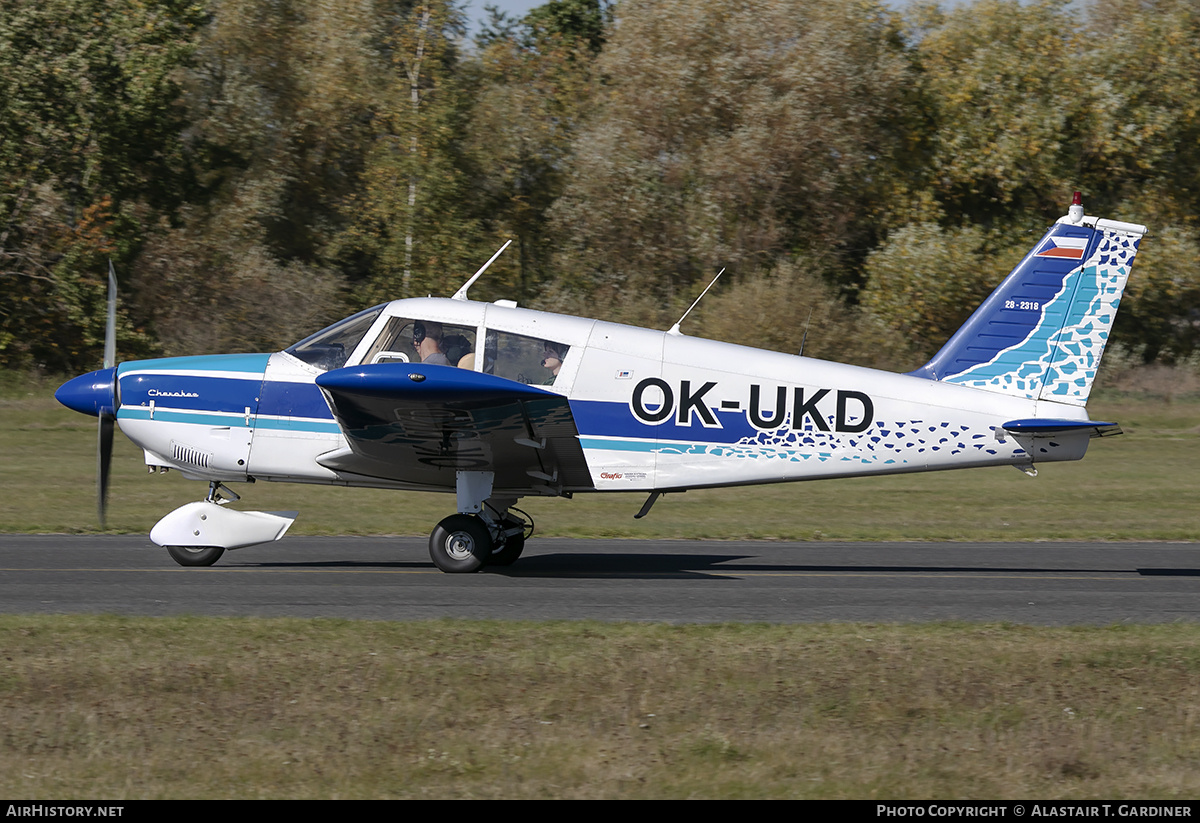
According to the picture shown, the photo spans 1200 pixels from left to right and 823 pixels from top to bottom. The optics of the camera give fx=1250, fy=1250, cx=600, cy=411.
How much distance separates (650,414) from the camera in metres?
10.5

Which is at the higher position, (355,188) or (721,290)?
(355,188)

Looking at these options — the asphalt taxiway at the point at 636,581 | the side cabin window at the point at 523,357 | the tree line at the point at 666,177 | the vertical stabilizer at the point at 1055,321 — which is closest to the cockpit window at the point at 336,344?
the side cabin window at the point at 523,357

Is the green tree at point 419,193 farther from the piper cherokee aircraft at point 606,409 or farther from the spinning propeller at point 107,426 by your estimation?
the piper cherokee aircraft at point 606,409

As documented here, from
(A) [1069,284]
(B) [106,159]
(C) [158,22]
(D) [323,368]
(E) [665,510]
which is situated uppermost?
(C) [158,22]

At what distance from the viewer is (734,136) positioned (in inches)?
1179

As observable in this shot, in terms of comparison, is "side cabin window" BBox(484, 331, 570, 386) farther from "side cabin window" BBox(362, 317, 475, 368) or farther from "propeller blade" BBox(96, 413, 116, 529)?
"propeller blade" BBox(96, 413, 116, 529)

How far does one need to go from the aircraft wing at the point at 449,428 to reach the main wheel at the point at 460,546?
46 centimetres

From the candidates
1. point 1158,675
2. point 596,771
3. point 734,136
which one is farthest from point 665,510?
point 734,136

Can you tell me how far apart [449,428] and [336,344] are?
132 centimetres

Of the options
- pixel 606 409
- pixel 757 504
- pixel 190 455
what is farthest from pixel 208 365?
pixel 757 504

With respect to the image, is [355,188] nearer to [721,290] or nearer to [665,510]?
[721,290]

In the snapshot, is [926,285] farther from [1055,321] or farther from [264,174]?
[1055,321]

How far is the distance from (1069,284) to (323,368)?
253 inches

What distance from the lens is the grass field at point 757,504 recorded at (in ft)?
47.4
